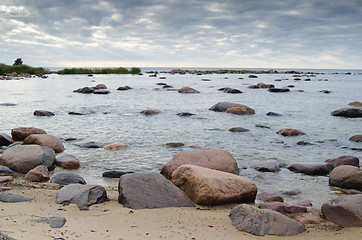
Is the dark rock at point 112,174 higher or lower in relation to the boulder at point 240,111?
lower

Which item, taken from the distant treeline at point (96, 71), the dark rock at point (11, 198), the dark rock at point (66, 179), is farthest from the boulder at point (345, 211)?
the distant treeline at point (96, 71)

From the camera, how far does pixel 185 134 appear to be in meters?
13.0

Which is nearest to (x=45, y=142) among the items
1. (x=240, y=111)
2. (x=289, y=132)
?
(x=289, y=132)

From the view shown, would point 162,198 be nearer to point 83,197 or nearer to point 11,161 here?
point 83,197

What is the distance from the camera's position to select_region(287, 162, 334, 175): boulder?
8172 mm

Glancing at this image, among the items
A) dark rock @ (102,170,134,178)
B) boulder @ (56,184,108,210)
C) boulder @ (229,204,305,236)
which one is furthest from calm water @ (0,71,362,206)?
boulder @ (229,204,305,236)

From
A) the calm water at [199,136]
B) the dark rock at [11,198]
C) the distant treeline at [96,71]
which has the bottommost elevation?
the calm water at [199,136]

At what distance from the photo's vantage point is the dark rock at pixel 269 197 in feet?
20.6

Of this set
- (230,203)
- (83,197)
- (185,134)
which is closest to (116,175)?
(83,197)

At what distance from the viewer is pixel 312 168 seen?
27.0 feet

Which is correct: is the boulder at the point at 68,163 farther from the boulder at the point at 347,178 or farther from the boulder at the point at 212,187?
the boulder at the point at 347,178

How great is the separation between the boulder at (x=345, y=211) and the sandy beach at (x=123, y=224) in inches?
6.0

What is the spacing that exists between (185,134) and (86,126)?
15.0 ft

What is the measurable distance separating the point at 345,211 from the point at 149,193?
3126 mm
